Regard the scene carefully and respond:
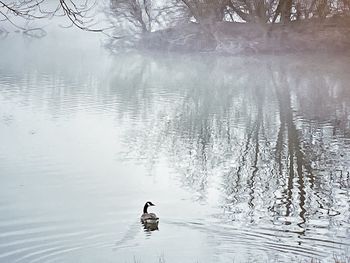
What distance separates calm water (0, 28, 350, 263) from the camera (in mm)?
8312

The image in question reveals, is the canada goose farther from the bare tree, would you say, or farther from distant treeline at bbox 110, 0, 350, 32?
distant treeline at bbox 110, 0, 350, 32

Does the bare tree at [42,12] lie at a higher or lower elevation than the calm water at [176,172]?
higher

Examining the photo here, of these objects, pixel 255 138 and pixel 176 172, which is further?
pixel 255 138

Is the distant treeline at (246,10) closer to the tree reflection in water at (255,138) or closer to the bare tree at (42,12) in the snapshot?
the tree reflection in water at (255,138)

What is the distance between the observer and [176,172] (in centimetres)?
1202

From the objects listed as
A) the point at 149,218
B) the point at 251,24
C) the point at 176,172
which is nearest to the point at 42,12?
the point at 149,218

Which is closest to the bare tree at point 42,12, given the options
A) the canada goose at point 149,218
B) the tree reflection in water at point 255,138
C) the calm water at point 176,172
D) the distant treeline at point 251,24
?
the canada goose at point 149,218

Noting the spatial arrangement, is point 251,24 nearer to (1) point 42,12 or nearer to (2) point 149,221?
(2) point 149,221

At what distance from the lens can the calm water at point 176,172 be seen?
831cm

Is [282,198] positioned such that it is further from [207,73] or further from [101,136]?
[207,73]

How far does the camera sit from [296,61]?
35.4 meters

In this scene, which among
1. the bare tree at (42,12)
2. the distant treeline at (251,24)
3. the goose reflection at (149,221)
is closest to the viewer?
the bare tree at (42,12)

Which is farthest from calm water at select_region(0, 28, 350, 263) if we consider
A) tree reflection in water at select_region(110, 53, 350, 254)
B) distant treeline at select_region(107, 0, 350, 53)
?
distant treeline at select_region(107, 0, 350, 53)

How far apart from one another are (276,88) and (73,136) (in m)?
11.6
